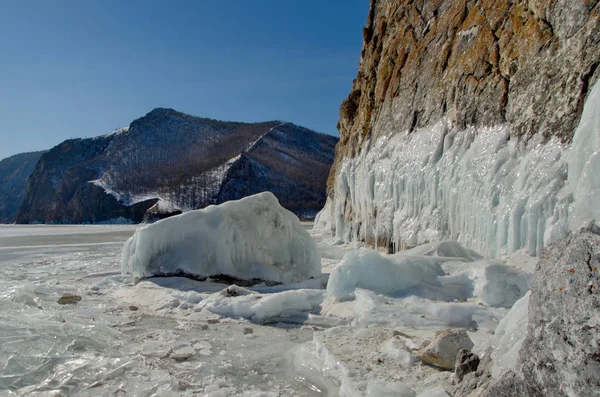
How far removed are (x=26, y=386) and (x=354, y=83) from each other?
2252 cm

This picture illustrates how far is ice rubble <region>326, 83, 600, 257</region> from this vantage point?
6.05 m

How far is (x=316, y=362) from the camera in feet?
14.6

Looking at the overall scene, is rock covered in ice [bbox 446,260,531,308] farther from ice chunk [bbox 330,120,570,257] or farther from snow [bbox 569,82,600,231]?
ice chunk [bbox 330,120,570,257]

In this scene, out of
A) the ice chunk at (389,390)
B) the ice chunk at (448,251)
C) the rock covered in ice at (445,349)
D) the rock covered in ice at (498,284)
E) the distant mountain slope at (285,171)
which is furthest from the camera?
the distant mountain slope at (285,171)

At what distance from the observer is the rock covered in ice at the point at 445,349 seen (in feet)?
12.6

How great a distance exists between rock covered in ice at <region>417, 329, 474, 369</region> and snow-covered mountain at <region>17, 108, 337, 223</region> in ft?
248

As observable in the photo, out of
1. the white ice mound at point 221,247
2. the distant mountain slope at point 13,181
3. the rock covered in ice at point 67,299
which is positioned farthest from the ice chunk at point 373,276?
the distant mountain slope at point 13,181

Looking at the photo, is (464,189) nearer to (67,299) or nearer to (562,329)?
(562,329)

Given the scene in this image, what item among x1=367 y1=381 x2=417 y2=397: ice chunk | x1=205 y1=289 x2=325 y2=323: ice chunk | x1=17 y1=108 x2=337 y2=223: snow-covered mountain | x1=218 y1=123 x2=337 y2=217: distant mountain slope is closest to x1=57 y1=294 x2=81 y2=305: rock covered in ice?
x1=205 y1=289 x2=325 y2=323: ice chunk

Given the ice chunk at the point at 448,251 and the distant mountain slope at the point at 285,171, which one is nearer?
the ice chunk at the point at 448,251

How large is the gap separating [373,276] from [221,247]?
157 inches

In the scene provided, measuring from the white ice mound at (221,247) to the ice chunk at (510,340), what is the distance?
6704 millimetres

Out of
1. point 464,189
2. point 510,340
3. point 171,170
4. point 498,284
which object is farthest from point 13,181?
point 510,340

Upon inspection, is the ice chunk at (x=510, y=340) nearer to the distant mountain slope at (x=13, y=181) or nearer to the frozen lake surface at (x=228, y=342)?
the frozen lake surface at (x=228, y=342)
